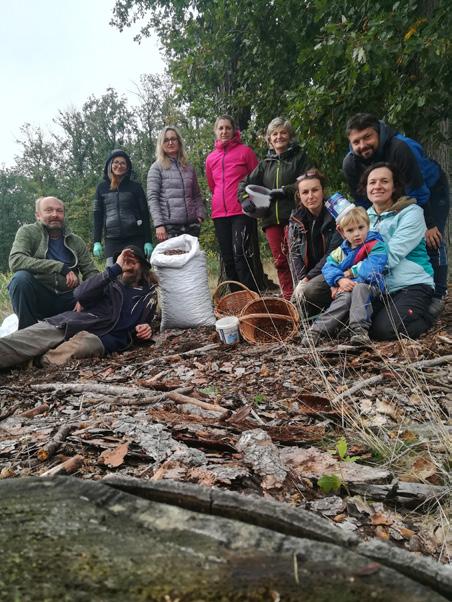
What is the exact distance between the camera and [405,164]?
450cm

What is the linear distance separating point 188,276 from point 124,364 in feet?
5.44

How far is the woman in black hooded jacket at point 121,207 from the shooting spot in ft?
21.1

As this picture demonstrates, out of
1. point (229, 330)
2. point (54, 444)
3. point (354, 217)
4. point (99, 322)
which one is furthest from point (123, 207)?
point (54, 444)

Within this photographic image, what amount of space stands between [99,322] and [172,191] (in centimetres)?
220

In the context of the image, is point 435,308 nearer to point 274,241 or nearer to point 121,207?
point 274,241

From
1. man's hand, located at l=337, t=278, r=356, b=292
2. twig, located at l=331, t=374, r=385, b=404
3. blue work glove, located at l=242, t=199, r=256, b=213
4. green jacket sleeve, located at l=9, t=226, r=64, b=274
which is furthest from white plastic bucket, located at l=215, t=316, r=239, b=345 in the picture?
green jacket sleeve, located at l=9, t=226, r=64, b=274

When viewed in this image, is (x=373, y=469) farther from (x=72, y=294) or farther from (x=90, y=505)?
(x=72, y=294)

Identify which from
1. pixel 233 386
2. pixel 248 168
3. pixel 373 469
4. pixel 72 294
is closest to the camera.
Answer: pixel 373 469

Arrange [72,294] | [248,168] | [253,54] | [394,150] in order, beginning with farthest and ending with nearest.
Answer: [253,54] → [248,168] → [72,294] → [394,150]

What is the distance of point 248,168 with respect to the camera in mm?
6543

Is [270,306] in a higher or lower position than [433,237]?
lower

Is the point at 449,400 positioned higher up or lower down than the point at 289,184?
lower down

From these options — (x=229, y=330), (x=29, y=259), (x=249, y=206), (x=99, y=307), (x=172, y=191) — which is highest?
(x=172, y=191)

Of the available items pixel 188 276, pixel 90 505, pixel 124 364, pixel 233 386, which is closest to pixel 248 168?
pixel 188 276
